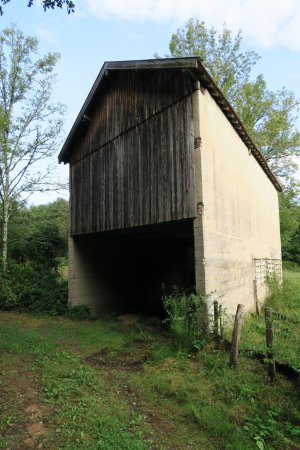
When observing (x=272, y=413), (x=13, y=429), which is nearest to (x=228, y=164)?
(x=272, y=413)

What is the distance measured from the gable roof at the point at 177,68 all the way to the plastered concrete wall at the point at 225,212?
0.72ft

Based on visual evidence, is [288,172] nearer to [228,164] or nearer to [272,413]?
[228,164]

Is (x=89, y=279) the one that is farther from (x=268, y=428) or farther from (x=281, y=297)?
(x=268, y=428)

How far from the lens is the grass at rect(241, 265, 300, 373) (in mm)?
5936

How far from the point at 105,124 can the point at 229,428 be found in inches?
372

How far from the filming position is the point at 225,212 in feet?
28.8

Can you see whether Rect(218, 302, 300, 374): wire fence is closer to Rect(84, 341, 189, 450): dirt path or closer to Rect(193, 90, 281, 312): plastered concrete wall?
Rect(193, 90, 281, 312): plastered concrete wall

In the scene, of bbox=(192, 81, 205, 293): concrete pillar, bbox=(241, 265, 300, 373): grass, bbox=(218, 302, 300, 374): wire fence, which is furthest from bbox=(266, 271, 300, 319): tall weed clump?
bbox=(192, 81, 205, 293): concrete pillar

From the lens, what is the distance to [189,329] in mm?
6770

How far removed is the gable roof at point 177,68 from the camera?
739 centimetres

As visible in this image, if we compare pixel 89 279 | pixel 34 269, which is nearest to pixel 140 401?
pixel 89 279

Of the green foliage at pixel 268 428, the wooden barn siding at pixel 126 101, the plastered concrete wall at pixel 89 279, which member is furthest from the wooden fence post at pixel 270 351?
the plastered concrete wall at pixel 89 279

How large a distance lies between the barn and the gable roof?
0.11 ft

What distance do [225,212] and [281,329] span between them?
332 cm
